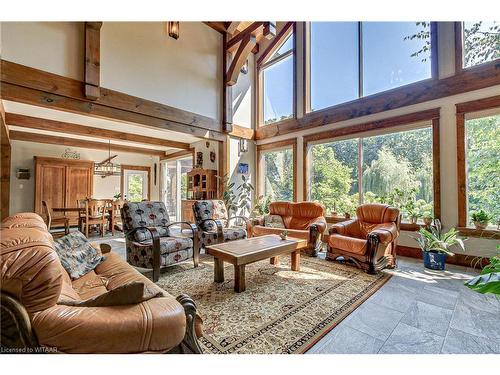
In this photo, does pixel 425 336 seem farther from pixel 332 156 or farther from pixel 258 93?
pixel 258 93

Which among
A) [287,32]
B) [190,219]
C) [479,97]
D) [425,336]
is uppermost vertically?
[287,32]

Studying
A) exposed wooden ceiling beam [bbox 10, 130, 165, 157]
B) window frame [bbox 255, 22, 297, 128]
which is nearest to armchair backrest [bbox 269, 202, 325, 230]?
window frame [bbox 255, 22, 297, 128]

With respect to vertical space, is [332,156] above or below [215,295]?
above

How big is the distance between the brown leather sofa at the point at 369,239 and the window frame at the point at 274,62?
10.00ft

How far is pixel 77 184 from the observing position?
7.22 meters

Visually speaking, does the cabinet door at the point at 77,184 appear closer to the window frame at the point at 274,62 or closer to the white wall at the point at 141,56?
the white wall at the point at 141,56

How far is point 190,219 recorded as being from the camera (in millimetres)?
6211

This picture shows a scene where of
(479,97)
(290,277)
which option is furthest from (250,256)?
(479,97)

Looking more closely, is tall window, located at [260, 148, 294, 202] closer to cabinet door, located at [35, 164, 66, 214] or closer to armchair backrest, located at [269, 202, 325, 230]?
armchair backrest, located at [269, 202, 325, 230]

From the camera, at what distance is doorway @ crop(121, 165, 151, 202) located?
8500 millimetres

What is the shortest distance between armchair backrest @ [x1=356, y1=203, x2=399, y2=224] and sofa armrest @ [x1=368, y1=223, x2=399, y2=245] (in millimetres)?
145

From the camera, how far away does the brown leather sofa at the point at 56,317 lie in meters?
A: 0.91

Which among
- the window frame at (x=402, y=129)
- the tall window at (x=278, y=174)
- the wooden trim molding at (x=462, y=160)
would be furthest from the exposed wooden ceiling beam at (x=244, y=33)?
the wooden trim molding at (x=462, y=160)

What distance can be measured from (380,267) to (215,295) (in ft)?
7.39
